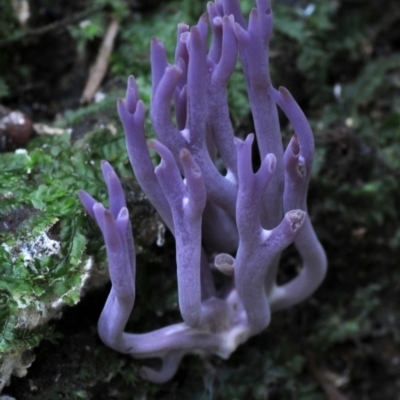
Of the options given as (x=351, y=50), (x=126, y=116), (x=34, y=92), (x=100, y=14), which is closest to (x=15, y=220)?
(x=126, y=116)

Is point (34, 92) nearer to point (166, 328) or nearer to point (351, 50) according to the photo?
point (166, 328)

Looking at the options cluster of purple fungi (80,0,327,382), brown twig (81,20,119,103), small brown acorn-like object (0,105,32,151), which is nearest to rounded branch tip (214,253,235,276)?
cluster of purple fungi (80,0,327,382)

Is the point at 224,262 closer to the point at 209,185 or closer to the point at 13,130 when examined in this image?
the point at 209,185

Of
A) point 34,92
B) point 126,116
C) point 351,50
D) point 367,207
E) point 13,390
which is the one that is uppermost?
point 126,116

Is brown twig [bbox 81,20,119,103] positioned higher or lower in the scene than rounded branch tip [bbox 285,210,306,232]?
higher

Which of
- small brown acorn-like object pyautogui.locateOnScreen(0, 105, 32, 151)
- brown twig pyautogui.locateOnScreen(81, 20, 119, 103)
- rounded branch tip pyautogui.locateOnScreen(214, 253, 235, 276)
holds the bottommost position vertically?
rounded branch tip pyautogui.locateOnScreen(214, 253, 235, 276)

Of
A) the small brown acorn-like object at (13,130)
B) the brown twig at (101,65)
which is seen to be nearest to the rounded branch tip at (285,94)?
the small brown acorn-like object at (13,130)

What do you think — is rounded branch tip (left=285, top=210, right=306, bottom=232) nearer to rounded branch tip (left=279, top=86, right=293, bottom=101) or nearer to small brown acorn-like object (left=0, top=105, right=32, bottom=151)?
rounded branch tip (left=279, top=86, right=293, bottom=101)

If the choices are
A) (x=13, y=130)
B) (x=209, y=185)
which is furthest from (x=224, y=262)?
(x=13, y=130)

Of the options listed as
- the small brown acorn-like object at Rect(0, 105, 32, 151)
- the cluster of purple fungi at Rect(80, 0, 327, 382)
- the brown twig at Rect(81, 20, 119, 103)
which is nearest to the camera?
the cluster of purple fungi at Rect(80, 0, 327, 382)
